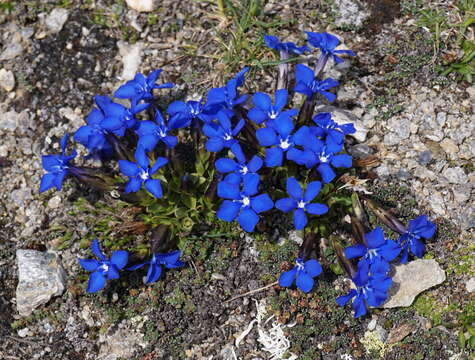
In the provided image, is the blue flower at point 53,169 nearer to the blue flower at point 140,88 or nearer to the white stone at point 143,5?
the blue flower at point 140,88

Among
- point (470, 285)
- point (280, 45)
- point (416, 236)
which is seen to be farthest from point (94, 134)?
point (470, 285)

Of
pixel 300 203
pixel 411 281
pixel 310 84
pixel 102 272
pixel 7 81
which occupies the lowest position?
pixel 411 281

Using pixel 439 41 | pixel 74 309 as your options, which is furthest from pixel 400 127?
pixel 74 309

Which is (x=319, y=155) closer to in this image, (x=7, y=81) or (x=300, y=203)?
(x=300, y=203)

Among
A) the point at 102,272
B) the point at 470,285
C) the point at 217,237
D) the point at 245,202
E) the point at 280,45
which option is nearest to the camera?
the point at 245,202

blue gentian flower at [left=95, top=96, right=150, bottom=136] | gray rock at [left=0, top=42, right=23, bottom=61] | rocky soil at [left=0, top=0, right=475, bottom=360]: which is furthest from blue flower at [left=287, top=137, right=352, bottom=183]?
gray rock at [left=0, top=42, right=23, bottom=61]

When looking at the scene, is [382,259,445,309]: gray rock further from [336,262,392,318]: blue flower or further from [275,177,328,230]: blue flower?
[275,177,328,230]: blue flower

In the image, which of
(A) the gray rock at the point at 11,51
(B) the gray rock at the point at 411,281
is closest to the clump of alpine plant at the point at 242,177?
(B) the gray rock at the point at 411,281
